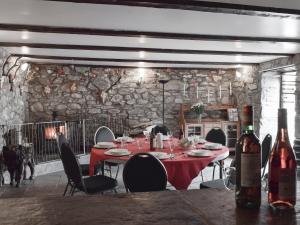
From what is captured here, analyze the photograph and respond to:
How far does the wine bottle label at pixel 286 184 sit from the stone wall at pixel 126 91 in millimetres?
6060

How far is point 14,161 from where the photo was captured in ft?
14.9

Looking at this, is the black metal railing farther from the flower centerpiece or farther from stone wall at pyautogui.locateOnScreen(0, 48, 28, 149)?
the flower centerpiece

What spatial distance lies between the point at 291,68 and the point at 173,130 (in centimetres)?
297

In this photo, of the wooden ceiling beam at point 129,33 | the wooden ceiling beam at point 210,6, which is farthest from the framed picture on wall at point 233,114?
the wooden ceiling beam at point 210,6

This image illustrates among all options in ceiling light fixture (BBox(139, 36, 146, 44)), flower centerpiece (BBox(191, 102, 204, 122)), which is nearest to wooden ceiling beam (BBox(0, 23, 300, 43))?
ceiling light fixture (BBox(139, 36, 146, 44))

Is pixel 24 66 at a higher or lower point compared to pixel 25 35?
lower

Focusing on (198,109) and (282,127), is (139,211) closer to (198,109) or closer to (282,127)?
(282,127)

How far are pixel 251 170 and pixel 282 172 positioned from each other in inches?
3.4

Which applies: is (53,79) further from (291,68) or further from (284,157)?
(284,157)

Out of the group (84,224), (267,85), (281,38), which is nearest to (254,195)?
(84,224)

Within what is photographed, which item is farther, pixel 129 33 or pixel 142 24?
pixel 129 33

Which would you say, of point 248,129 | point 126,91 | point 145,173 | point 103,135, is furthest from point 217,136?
point 248,129

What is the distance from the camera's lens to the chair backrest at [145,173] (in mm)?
2646

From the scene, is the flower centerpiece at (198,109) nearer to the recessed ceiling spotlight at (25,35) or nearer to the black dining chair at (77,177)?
the recessed ceiling spotlight at (25,35)
